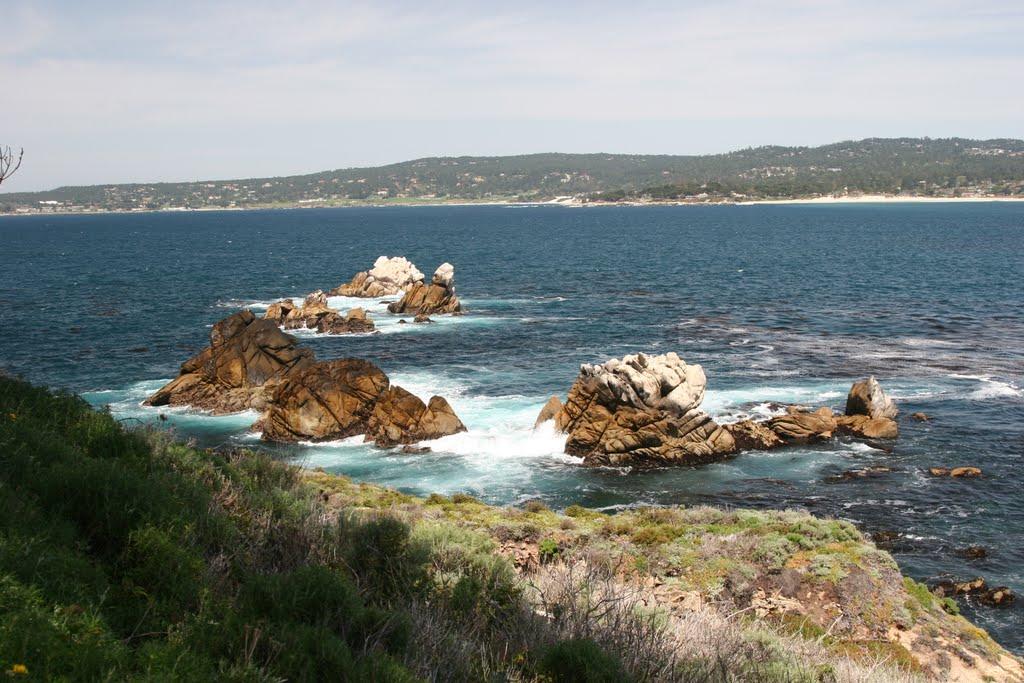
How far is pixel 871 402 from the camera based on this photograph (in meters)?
37.2

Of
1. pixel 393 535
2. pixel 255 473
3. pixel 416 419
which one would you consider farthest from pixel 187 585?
pixel 416 419

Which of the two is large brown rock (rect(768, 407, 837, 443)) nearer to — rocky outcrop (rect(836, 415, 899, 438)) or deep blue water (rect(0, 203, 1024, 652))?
rocky outcrop (rect(836, 415, 899, 438))

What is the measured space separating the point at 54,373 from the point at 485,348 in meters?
25.4

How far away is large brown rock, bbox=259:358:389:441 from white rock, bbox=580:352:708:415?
10389 mm

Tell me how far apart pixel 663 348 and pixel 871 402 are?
56.9ft

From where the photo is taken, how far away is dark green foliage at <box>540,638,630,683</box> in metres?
9.09

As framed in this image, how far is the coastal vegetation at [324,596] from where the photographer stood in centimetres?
816

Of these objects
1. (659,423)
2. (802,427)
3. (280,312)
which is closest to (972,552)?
(802,427)

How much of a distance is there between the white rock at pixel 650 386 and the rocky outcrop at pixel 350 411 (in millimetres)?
6788

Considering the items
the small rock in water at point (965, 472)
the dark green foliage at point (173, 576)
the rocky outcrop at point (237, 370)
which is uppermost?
the dark green foliage at point (173, 576)

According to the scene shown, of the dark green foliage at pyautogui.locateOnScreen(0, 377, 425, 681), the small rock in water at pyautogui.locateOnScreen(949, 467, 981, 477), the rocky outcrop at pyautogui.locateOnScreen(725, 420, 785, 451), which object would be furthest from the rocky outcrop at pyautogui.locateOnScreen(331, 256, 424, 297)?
the dark green foliage at pyautogui.locateOnScreen(0, 377, 425, 681)

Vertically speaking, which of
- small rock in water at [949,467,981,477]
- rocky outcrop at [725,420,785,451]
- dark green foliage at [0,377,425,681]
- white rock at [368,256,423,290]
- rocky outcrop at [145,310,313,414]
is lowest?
small rock in water at [949,467,981,477]

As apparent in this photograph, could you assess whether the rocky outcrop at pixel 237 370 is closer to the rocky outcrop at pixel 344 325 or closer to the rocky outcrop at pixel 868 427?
the rocky outcrop at pixel 344 325

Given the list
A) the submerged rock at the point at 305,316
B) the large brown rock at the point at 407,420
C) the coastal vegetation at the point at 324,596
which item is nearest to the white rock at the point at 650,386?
the large brown rock at the point at 407,420
